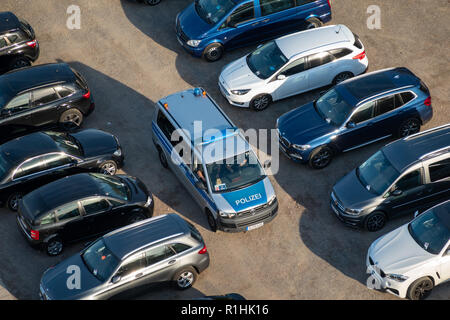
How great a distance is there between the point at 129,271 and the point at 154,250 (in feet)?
2.40

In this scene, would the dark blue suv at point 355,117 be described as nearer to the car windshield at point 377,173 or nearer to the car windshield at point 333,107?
the car windshield at point 333,107

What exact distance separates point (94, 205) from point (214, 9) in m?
8.73

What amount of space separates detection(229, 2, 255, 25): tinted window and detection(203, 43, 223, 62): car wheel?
2.90 ft

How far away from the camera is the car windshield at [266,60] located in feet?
67.4

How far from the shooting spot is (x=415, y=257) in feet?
51.0

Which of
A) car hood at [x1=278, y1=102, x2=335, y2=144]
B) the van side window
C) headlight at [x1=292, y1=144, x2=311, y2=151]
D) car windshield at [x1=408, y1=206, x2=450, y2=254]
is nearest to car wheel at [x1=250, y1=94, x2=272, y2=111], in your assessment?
car hood at [x1=278, y1=102, x2=335, y2=144]

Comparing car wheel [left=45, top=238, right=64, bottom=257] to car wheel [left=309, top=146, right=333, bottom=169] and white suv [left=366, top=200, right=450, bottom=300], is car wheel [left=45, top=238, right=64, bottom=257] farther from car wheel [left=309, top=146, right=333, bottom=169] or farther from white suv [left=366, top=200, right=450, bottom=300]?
white suv [left=366, top=200, right=450, bottom=300]

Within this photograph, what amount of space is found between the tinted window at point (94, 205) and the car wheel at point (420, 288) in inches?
300

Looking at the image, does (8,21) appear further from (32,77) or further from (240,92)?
(240,92)

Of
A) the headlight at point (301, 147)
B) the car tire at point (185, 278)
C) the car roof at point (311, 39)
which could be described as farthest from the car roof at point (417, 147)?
the car tire at point (185, 278)

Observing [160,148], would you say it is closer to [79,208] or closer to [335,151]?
[79,208]

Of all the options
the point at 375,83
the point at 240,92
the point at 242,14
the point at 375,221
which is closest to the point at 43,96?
the point at 240,92

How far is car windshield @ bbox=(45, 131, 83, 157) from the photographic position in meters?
18.3

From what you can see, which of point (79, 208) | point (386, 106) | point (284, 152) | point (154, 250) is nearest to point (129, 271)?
point (154, 250)
